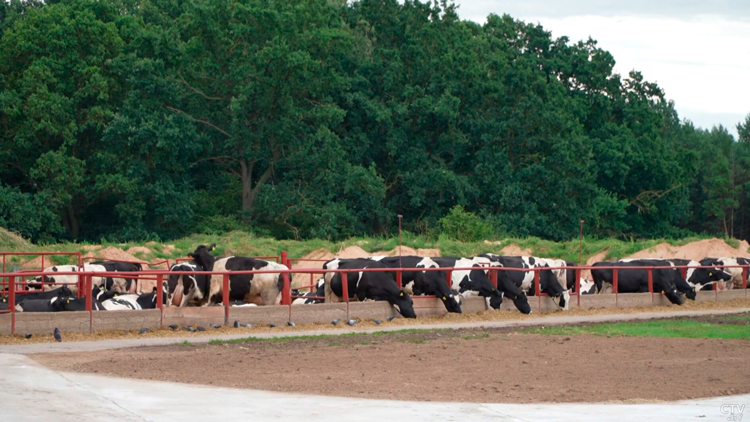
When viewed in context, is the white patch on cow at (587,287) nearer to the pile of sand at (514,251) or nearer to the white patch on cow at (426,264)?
the white patch on cow at (426,264)

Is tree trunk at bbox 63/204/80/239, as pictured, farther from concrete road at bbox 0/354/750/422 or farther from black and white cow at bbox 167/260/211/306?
concrete road at bbox 0/354/750/422

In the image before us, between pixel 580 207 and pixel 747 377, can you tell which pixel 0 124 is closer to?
pixel 580 207

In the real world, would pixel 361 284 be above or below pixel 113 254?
below

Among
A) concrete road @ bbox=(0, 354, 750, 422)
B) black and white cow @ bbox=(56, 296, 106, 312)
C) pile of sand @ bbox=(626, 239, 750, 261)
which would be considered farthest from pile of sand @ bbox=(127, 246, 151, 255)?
concrete road @ bbox=(0, 354, 750, 422)

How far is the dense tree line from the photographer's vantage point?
52.9 m

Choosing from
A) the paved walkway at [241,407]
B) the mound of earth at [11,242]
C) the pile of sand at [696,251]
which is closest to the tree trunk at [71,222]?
the mound of earth at [11,242]

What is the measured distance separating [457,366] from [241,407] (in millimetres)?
5232

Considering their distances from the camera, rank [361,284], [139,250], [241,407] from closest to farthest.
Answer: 1. [241,407]
2. [361,284]
3. [139,250]

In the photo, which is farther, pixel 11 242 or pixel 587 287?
pixel 11 242

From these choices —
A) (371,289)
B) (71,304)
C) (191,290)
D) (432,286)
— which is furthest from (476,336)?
(71,304)

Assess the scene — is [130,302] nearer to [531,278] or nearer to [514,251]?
[531,278]

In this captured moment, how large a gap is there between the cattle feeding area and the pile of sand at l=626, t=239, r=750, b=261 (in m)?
13.0

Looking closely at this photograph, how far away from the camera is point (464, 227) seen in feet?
173

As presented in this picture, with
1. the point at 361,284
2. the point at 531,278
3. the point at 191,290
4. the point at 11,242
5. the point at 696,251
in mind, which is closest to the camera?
the point at 191,290
